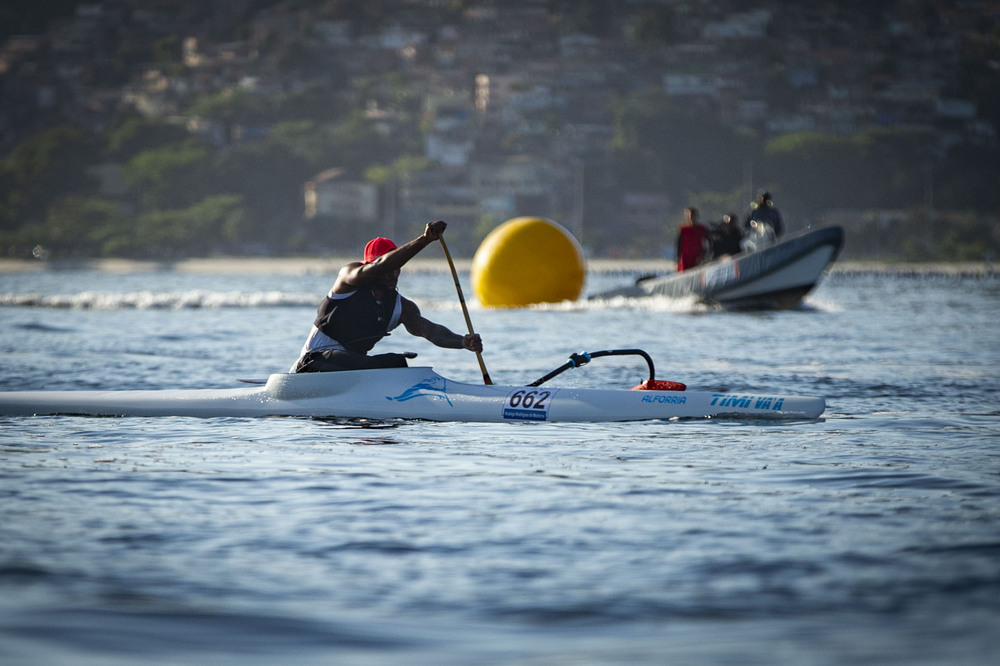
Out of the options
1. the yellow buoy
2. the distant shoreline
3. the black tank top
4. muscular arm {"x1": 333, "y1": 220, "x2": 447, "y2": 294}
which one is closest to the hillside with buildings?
the distant shoreline

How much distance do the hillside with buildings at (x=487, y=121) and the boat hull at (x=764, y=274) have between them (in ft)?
202

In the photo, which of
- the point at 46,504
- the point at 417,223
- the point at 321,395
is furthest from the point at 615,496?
the point at 417,223

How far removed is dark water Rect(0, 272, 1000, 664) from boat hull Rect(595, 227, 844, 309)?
9.70 m

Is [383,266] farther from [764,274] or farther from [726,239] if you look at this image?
[726,239]

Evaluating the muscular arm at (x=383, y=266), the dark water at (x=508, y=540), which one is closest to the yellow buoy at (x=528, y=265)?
the dark water at (x=508, y=540)

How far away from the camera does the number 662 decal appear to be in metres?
8.10

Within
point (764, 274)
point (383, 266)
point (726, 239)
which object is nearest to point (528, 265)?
point (726, 239)

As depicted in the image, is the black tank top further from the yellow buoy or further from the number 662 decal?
the yellow buoy

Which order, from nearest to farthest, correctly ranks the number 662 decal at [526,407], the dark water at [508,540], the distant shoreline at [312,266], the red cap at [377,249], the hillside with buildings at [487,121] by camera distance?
the dark water at [508,540], the number 662 decal at [526,407], the red cap at [377,249], the distant shoreline at [312,266], the hillside with buildings at [487,121]

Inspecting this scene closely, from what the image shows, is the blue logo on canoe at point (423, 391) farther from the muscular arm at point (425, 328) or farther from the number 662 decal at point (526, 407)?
the number 662 decal at point (526, 407)

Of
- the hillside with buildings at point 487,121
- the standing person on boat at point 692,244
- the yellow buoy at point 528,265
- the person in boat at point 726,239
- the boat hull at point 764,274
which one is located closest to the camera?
the boat hull at point 764,274

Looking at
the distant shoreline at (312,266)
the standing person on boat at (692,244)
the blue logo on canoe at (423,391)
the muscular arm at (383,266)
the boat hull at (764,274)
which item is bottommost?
the blue logo on canoe at (423,391)

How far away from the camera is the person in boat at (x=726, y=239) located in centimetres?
2008

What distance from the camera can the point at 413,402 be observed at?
8.33 meters
